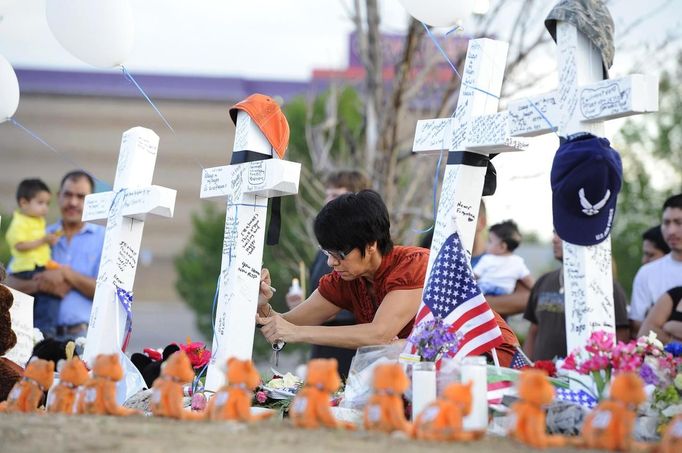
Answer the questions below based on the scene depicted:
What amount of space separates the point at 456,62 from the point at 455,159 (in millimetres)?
5078

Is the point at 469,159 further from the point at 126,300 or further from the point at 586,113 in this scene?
the point at 126,300

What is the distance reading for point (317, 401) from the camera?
9.46ft

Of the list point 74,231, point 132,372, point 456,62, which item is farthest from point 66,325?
point 456,62

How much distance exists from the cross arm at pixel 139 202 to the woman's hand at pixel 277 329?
0.83m

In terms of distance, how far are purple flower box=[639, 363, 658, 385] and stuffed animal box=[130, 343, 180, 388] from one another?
2.36 metres

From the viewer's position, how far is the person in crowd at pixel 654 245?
7.12 metres

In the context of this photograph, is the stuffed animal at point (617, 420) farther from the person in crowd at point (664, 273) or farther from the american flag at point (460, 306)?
the person in crowd at point (664, 273)

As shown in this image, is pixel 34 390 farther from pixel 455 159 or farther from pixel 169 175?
pixel 169 175

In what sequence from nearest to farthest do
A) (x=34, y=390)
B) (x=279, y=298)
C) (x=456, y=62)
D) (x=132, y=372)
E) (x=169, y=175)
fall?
(x=34, y=390), (x=132, y=372), (x=456, y=62), (x=279, y=298), (x=169, y=175)

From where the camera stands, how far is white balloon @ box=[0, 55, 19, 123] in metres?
5.30

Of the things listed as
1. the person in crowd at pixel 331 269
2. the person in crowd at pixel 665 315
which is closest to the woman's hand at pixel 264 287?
the person in crowd at pixel 331 269

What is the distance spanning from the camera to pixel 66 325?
21.2 ft

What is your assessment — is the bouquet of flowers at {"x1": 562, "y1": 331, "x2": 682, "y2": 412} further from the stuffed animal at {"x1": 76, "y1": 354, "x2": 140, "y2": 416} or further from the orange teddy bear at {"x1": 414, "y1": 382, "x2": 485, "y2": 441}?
the stuffed animal at {"x1": 76, "y1": 354, "x2": 140, "y2": 416}

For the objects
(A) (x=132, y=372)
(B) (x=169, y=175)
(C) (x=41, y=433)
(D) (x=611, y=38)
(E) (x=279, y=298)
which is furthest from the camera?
(B) (x=169, y=175)
